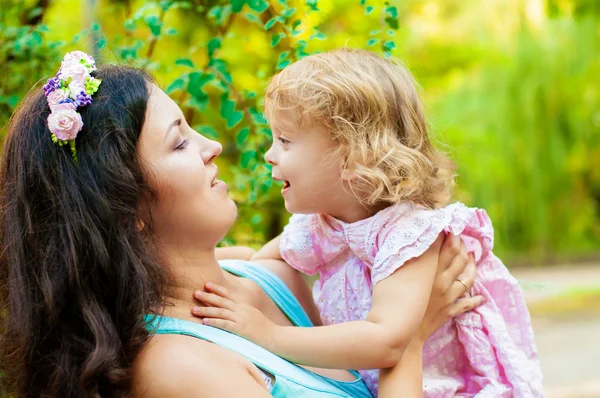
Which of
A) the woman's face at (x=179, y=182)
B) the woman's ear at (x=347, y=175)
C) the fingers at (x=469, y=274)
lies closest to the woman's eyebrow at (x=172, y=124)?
the woman's face at (x=179, y=182)

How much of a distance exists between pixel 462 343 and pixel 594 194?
9.96 m

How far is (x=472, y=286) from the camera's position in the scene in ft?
6.10

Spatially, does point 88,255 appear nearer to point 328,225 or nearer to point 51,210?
point 51,210

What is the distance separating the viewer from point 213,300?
1.59 metres

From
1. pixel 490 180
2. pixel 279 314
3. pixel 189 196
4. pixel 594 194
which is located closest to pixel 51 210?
pixel 189 196

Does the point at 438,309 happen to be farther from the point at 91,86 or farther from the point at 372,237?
the point at 91,86

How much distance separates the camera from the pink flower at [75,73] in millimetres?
1527

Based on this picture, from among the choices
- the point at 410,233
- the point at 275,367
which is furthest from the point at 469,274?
the point at 275,367

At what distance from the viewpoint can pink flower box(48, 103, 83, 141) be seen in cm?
143

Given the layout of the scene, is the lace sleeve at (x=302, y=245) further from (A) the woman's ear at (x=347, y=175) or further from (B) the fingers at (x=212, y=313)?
(B) the fingers at (x=212, y=313)

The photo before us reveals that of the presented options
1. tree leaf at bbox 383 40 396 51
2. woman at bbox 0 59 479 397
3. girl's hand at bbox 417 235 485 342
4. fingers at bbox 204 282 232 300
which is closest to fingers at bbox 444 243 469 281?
girl's hand at bbox 417 235 485 342

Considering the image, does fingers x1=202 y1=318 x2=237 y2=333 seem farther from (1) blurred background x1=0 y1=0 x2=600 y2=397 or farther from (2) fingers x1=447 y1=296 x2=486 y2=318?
(1) blurred background x1=0 y1=0 x2=600 y2=397

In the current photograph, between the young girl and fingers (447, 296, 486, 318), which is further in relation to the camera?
fingers (447, 296, 486, 318)

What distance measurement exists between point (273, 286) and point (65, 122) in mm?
658
